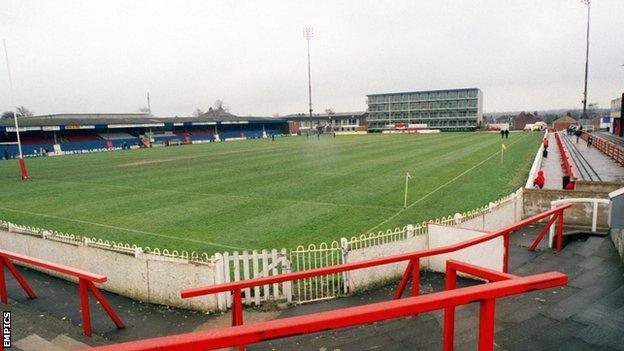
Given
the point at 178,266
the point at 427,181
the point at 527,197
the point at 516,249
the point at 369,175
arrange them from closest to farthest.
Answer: the point at 178,266 → the point at 516,249 → the point at 527,197 → the point at 427,181 → the point at 369,175

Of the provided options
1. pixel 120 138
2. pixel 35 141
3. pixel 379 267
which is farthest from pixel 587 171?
pixel 120 138

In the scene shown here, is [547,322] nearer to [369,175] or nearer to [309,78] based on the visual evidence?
[369,175]

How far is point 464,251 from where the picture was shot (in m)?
7.93

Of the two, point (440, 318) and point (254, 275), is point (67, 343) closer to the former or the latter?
point (254, 275)

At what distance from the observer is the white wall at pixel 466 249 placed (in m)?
7.41

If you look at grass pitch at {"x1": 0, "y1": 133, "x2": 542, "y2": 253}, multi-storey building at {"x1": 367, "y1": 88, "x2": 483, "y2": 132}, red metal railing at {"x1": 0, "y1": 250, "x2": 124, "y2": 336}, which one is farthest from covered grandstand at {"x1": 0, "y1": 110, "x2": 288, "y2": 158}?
red metal railing at {"x1": 0, "y1": 250, "x2": 124, "y2": 336}

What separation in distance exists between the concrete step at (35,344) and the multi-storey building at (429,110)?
10882 centimetres

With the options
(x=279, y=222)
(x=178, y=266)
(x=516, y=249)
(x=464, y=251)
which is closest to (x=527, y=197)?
(x=516, y=249)

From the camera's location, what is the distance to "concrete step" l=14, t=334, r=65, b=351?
5.67 m

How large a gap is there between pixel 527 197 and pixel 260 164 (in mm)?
22859

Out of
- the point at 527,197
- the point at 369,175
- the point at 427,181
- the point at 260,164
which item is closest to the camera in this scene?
the point at 527,197

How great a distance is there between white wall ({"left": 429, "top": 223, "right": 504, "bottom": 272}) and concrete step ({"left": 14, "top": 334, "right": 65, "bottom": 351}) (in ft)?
22.1

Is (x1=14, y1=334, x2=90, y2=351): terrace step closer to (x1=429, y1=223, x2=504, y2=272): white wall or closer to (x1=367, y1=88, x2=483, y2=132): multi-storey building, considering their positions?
(x1=429, y1=223, x2=504, y2=272): white wall

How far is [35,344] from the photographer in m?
5.78
